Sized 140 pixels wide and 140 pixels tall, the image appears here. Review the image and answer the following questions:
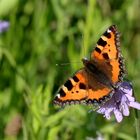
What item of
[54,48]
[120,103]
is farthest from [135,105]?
[54,48]

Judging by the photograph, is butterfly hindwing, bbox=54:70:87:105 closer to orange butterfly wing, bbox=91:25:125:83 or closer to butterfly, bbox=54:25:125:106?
butterfly, bbox=54:25:125:106

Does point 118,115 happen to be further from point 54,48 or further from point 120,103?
point 54,48

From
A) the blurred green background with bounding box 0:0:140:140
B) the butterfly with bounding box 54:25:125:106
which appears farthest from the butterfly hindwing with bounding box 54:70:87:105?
the blurred green background with bounding box 0:0:140:140

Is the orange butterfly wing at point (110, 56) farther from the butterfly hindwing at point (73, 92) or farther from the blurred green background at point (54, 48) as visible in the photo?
the blurred green background at point (54, 48)

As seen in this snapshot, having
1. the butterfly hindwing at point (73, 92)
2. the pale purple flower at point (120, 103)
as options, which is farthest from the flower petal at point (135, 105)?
the butterfly hindwing at point (73, 92)

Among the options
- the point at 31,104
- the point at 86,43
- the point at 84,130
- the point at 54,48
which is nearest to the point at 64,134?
the point at 84,130
